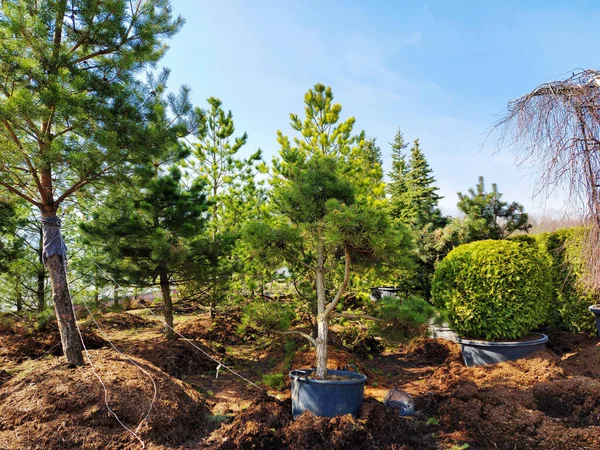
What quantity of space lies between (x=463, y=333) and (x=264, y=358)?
2.84 metres

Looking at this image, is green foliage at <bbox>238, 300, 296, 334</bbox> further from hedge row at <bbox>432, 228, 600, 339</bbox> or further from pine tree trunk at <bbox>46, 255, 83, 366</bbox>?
hedge row at <bbox>432, 228, 600, 339</bbox>

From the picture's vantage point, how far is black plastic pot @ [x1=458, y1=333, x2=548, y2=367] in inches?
173

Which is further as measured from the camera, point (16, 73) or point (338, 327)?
point (338, 327)

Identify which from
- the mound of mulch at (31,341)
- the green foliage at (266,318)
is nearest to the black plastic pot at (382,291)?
the green foliage at (266,318)

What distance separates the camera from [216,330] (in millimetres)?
6535

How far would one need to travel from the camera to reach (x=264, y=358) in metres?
5.55

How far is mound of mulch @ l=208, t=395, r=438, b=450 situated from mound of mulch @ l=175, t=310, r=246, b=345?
3.31 meters

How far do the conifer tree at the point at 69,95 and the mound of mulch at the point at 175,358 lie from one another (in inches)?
47.7

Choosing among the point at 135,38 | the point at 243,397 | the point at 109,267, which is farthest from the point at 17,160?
the point at 243,397

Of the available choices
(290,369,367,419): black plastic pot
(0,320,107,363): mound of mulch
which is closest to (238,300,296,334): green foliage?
(290,369,367,419): black plastic pot

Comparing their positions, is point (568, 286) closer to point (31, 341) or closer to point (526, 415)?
point (526, 415)

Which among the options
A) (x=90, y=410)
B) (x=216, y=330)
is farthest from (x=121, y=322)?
(x=90, y=410)

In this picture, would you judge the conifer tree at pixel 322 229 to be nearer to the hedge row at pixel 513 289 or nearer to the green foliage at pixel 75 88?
the green foliage at pixel 75 88

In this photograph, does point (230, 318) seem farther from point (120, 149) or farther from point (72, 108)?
point (72, 108)
